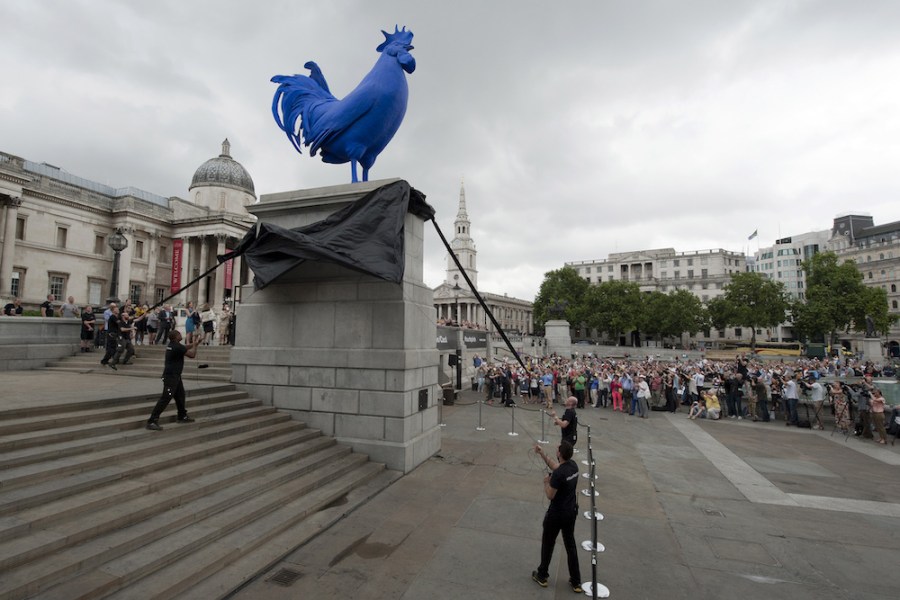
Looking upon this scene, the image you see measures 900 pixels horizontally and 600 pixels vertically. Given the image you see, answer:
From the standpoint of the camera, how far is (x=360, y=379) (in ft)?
29.7

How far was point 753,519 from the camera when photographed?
728 cm

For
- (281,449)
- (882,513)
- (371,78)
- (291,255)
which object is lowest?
(882,513)

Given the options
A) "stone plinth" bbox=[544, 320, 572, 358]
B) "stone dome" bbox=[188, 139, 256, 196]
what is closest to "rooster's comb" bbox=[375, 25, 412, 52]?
"stone plinth" bbox=[544, 320, 572, 358]

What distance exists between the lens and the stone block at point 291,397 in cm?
933

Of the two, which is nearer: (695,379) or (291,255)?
(291,255)

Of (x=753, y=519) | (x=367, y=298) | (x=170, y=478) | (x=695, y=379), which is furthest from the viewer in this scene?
(x=695, y=379)

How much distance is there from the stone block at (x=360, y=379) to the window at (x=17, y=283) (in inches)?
1953

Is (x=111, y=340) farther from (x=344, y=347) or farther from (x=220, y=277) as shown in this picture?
(x=220, y=277)

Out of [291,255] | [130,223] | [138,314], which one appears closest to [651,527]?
[291,255]

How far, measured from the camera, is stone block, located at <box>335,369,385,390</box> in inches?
351

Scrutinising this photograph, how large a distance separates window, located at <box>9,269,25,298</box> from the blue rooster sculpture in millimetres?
47799

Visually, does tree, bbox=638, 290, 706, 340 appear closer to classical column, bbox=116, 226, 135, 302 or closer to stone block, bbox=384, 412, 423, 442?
classical column, bbox=116, 226, 135, 302

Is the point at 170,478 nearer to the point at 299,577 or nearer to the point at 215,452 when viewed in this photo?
the point at 215,452

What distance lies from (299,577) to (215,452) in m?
3.04
